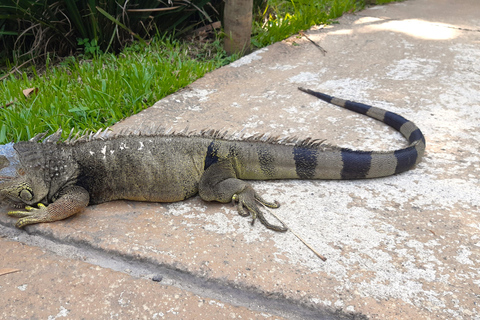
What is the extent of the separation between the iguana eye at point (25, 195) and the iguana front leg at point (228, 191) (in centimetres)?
94

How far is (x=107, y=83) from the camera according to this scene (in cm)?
373

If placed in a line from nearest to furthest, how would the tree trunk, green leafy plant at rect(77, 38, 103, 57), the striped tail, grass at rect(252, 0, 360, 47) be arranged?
the striped tail < the tree trunk < green leafy plant at rect(77, 38, 103, 57) < grass at rect(252, 0, 360, 47)

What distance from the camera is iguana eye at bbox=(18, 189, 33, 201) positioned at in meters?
2.26

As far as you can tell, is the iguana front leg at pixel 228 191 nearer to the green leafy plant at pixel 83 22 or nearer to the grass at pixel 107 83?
the grass at pixel 107 83

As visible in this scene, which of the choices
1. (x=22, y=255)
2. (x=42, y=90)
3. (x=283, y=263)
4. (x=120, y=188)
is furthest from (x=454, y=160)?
(x=42, y=90)

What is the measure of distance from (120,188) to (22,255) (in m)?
0.62

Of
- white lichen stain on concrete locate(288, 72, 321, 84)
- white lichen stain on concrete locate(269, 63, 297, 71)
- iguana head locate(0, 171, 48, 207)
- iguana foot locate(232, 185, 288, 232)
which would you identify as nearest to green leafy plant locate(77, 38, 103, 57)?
white lichen stain on concrete locate(269, 63, 297, 71)

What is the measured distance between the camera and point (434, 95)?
3.71m

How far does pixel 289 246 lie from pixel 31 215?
4.57 ft

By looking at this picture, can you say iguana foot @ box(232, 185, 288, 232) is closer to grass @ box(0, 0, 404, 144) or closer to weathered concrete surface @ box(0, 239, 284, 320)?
weathered concrete surface @ box(0, 239, 284, 320)

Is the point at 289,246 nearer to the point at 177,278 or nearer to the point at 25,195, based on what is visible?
the point at 177,278

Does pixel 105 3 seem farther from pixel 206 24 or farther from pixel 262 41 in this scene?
pixel 262 41

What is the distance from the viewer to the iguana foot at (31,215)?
7.11ft

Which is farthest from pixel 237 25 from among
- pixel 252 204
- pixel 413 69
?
pixel 252 204
